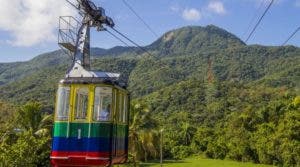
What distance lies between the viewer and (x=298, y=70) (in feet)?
498

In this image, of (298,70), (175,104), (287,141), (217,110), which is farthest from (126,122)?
(298,70)

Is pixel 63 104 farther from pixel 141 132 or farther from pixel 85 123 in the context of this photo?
pixel 141 132

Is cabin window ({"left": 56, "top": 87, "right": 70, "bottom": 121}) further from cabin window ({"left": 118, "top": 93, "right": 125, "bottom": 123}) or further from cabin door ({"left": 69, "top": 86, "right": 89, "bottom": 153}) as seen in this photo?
cabin window ({"left": 118, "top": 93, "right": 125, "bottom": 123})

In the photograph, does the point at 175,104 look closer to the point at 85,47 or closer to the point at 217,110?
the point at 217,110

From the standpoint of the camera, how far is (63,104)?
12773mm

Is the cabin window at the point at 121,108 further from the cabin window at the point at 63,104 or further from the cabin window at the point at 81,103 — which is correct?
the cabin window at the point at 63,104

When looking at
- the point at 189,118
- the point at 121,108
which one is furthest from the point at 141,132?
the point at 189,118

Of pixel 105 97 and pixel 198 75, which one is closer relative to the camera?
pixel 105 97

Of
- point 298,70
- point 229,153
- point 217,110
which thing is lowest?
point 229,153

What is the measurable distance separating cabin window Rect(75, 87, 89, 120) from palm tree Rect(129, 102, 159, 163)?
30.6 m

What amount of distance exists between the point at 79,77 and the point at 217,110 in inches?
3655

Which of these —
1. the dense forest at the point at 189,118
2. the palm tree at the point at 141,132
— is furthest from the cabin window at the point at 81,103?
the palm tree at the point at 141,132

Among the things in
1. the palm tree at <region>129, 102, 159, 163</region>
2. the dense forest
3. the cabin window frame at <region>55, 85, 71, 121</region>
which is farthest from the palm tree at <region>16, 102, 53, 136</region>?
the cabin window frame at <region>55, 85, 71, 121</region>

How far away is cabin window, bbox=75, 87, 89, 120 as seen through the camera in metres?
12.7
